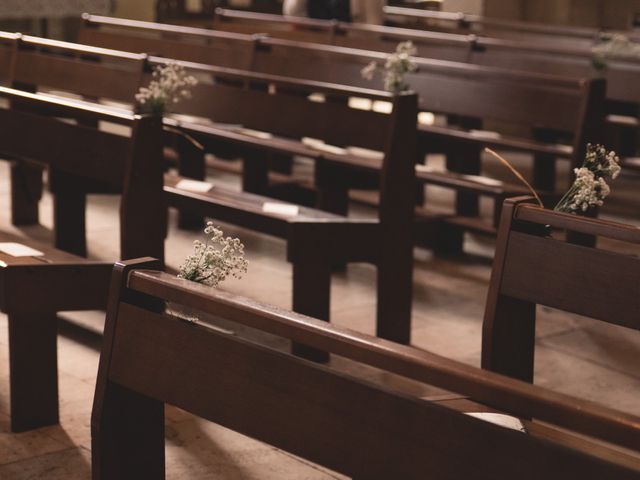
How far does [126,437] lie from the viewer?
8.16ft

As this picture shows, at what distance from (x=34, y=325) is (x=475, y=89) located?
314 cm

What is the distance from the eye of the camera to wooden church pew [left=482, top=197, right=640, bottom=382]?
2.82 m

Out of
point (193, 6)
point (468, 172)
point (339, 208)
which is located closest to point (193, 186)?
point (339, 208)

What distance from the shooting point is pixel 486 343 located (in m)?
3.17

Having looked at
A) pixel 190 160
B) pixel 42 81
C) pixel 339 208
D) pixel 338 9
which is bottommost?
pixel 339 208

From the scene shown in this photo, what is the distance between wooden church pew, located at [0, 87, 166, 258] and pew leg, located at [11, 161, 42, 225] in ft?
4.52

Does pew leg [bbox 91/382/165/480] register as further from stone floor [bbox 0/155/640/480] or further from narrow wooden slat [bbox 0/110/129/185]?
narrow wooden slat [bbox 0/110/129/185]

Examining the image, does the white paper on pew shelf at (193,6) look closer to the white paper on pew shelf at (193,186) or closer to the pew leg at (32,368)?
the white paper on pew shelf at (193,186)

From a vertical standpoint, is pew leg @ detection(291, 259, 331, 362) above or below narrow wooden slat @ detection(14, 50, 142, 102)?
below

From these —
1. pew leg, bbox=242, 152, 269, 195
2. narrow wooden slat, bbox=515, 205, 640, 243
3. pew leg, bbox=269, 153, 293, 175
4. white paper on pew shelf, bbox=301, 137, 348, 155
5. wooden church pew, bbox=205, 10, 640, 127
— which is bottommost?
pew leg, bbox=269, 153, 293, 175

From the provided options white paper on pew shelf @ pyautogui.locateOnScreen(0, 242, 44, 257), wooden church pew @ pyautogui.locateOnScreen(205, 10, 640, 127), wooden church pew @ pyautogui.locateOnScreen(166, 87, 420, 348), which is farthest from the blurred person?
white paper on pew shelf @ pyautogui.locateOnScreen(0, 242, 44, 257)

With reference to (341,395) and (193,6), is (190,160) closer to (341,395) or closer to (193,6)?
(341,395)

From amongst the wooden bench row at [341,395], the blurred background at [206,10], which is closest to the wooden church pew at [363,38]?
the blurred background at [206,10]

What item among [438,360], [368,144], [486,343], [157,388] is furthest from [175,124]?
[438,360]
